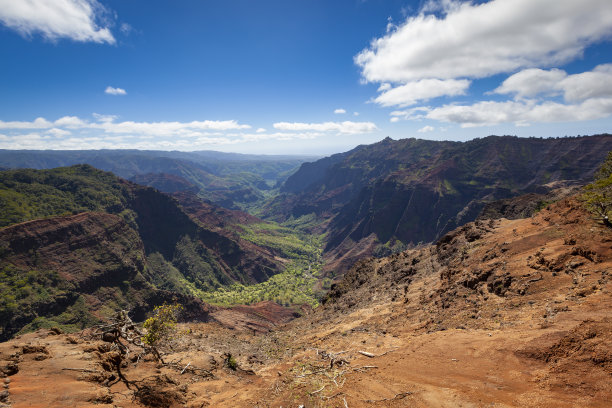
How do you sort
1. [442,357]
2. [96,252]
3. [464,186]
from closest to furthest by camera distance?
[442,357]
[96,252]
[464,186]

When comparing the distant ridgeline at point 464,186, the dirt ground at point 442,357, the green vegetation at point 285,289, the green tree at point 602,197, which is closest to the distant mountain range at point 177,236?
the distant ridgeline at point 464,186

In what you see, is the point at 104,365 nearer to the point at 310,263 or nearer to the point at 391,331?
the point at 391,331

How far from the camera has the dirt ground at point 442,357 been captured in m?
10.6

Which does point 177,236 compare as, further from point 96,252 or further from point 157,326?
point 157,326

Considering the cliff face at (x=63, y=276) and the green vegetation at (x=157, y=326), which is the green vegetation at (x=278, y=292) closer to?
the cliff face at (x=63, y=276)

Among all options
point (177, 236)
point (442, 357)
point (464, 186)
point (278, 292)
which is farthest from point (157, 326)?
point (464, 186)

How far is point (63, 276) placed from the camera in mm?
70812

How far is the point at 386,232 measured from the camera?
6845 inches

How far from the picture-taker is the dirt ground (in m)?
10.6

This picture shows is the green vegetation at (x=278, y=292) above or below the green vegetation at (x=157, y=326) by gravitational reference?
below

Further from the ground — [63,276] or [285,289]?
[63,276]

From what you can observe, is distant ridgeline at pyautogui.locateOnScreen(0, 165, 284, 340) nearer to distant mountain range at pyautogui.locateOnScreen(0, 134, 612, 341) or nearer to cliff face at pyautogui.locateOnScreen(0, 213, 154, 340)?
cliff face at pyautogui.locateOnScreen(0, 213, 154, 340)

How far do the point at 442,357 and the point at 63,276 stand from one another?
92.3 m

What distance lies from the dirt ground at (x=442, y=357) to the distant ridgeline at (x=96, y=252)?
47.2 metres
